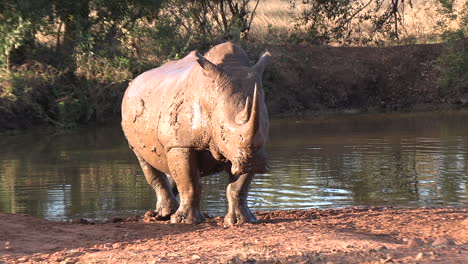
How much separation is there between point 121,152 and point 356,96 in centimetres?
1289

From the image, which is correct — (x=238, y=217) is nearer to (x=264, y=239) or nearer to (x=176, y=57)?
(x=264, y=239)

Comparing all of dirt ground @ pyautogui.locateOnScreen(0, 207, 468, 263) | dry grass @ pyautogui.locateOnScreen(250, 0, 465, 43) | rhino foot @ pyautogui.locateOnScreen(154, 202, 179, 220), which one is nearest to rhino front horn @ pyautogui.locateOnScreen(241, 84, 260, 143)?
dirt ground @ pyautogui.locateOnScreen(0, 207, 468, 263)

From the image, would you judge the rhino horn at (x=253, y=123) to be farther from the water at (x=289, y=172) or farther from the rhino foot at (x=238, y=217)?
the water at (x=289, y=172)

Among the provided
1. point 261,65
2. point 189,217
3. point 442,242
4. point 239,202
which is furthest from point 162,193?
point 442,242

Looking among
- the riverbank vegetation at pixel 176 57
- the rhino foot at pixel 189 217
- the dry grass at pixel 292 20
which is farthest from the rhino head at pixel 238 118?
the dry grass at pixel 292 20

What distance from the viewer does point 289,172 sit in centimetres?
1423

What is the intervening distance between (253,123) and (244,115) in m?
0.25

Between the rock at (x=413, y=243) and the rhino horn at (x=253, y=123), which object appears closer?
the rock at (x=413, y=243)

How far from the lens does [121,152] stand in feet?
60.1

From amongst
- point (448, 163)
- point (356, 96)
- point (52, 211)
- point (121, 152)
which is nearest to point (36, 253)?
point (52, 211)

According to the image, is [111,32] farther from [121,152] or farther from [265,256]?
[265,256]

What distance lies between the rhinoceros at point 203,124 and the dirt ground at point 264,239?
0.42 m

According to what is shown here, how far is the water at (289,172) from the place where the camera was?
11664 millimetres

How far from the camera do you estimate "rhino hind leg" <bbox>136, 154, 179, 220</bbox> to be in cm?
1034
